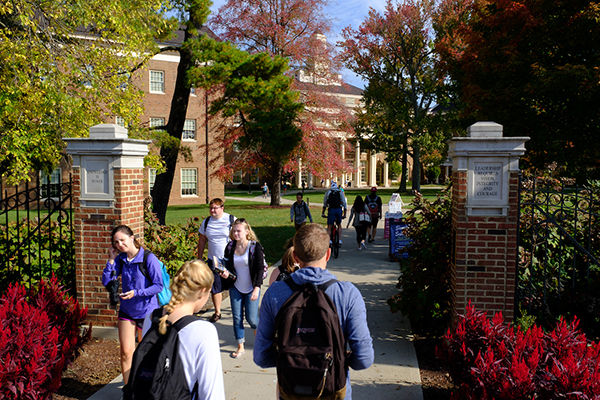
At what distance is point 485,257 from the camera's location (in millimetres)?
4883

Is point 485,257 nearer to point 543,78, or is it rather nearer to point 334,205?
point 334,205

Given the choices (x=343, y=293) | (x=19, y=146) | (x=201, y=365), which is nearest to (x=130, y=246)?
(x=201, y=365)

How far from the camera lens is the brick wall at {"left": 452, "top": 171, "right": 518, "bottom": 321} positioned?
485 cm

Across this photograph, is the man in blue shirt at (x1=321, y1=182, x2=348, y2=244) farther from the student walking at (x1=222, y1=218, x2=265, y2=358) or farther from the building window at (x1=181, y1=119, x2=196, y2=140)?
the building window at (x1=181, y1=119, x2=196, y2=140)

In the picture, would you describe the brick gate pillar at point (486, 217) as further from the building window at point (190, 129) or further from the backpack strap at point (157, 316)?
the building window at point (190, 129)

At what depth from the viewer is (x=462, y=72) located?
16594 millimetres

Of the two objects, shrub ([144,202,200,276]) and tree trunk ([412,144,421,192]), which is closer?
shrub ([144,202,200,276])

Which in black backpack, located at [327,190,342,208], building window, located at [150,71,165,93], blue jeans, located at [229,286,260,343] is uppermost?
building window, located at [150,71,165,93]

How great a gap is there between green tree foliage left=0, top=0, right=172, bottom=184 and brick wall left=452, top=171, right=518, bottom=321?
7.97 metres

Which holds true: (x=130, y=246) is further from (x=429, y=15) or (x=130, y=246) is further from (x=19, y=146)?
(x=429, y=15)

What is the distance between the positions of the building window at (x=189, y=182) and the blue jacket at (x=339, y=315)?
106ft

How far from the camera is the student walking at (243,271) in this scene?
516 cm

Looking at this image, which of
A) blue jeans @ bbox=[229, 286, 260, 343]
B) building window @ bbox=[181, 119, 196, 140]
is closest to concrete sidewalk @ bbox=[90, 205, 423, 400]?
blue jeans @ bbox=[229, 286, 260, 343]

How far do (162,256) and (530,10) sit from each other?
12.3 m
